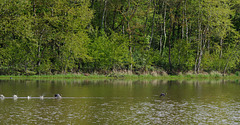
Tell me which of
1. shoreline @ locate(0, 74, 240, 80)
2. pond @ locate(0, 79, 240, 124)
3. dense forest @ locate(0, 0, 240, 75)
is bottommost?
pond @ locate(0, 79, 240, 124)

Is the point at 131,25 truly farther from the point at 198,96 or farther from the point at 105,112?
the point at 105,112

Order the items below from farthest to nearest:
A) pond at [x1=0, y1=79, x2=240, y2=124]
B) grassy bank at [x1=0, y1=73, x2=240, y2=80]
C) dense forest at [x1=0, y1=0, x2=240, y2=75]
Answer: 1. dense forest at [x1=0, y1=0, x2=240, y2=75]
2. grassy bank at [x1=0, y1=73, x2=240, y2=80]
3. pond at [x1=0, y1=79, x2=240, y2=124]

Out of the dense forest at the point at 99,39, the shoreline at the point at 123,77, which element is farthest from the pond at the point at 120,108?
the dense forest at the point at 99,39

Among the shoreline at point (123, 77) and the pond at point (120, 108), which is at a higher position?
the shoreline at point (123, 77)

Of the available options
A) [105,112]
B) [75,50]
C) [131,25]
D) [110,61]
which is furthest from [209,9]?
[105,112]

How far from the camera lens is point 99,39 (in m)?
64.6

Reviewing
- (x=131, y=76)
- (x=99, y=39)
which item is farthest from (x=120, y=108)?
(x=99, y=39)

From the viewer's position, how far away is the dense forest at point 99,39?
59062 mm

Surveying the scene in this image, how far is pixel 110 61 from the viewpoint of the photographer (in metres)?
63.8

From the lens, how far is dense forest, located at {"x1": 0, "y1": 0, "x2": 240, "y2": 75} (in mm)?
59062

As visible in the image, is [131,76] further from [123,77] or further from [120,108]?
[120,108]

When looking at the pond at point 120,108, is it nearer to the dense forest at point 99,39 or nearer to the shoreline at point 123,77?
the shoreline at point 123,77

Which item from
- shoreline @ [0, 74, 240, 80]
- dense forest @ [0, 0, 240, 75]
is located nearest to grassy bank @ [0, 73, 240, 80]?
A: shoreline @ [0, 74, 240, 80]

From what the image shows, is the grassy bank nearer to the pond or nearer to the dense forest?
the dense forest
